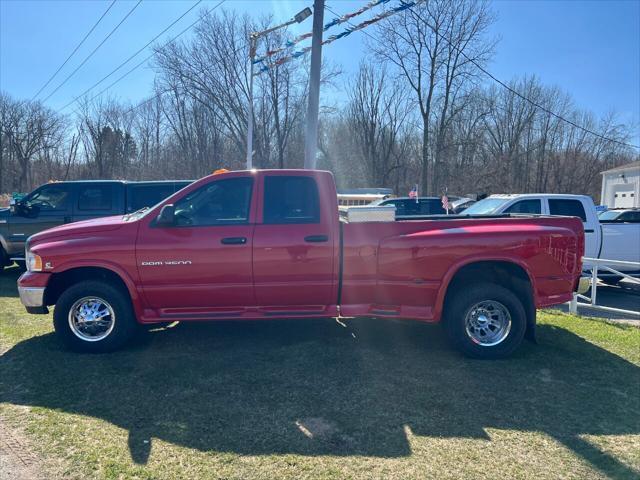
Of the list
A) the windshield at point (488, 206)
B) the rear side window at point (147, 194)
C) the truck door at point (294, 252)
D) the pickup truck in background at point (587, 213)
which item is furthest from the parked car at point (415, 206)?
the truck door at point (294, 252)

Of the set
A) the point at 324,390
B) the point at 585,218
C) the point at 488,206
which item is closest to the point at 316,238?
the point at 324,390

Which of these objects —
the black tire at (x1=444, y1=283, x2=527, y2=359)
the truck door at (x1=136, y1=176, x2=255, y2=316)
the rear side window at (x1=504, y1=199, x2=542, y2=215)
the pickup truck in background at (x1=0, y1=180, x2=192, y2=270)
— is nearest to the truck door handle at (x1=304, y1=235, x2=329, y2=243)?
the truck door at (x1=136, y1=176, x2=255, y2=316)

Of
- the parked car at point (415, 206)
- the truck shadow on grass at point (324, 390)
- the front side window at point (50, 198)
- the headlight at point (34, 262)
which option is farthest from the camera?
the parked car at point (415, 206)

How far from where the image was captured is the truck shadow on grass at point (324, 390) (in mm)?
3367

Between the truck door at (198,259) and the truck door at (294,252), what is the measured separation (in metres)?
0.15

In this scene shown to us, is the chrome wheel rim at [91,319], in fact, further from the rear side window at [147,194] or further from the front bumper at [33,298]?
the rear side window at [147,194]

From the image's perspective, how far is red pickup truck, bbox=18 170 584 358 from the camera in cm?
475

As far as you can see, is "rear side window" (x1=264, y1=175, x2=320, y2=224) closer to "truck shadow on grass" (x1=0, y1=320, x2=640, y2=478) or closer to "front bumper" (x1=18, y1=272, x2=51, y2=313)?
"truck shadow on grass" (x1=0, y1=320, x2=640, y2=478)

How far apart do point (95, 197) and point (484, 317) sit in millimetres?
8311

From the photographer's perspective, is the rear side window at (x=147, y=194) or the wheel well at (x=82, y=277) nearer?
the wheel well at (x=82, y=277)

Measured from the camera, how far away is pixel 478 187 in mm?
43688

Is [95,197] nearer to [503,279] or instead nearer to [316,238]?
[316,238]

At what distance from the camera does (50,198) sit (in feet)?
31.9

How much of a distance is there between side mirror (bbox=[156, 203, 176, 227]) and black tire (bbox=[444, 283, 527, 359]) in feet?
10.3
